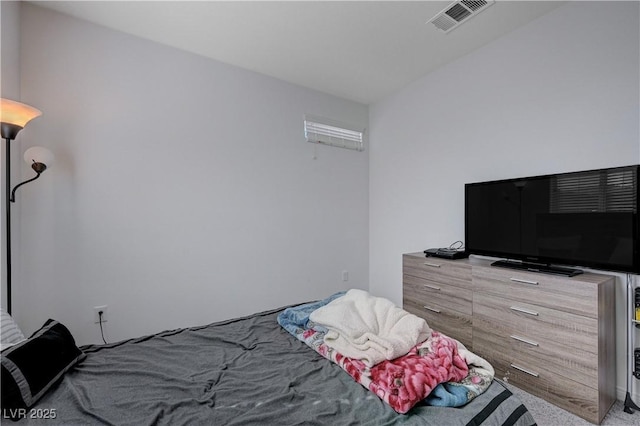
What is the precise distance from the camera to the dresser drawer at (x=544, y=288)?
1619 millimetres

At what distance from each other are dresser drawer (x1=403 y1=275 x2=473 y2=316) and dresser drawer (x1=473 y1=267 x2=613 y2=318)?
6.0 inches

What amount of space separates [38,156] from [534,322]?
133 inches

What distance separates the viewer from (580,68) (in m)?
2.01

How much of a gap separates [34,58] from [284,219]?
2.30 m

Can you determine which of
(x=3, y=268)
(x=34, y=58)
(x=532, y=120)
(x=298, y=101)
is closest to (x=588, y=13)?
(x=532, y=120)

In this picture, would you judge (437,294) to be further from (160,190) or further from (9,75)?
(9,75)

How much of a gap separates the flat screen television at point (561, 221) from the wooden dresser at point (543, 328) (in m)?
0.15

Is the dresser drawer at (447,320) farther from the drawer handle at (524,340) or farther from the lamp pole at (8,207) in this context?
the lamp pole at (8,207)

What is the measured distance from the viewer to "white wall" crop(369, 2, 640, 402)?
6.13ft

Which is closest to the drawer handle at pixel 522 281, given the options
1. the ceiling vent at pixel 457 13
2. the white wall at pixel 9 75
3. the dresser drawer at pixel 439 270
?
the dresser drawer at pixel 439 270

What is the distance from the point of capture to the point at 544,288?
1788 mm

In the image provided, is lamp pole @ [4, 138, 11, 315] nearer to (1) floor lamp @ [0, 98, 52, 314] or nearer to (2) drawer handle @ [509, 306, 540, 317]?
(1) floor lamp @ [0, 98, 52, 314]

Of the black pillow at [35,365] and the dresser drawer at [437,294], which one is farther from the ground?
the black pillow at [35,365]

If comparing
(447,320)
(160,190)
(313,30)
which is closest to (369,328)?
(447,320)
